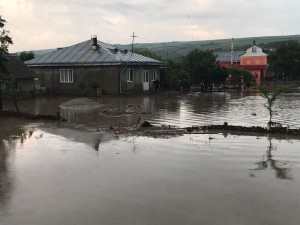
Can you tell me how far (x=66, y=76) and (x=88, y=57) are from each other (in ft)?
9.16

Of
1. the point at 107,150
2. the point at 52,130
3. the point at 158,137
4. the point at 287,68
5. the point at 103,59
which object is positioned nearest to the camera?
the point at 107,150

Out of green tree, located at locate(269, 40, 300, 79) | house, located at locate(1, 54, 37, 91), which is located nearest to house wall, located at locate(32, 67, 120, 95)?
house, located at locate(1, 54, 37, 91)

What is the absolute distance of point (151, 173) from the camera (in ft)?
33.1

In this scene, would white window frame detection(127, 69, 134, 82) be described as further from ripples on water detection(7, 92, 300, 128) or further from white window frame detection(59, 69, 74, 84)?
ripples on water detection(7, 92, 300, 128)

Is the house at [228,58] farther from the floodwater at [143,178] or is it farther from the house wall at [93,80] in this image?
the floodwater at [143,178]

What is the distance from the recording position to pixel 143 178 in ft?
31.8

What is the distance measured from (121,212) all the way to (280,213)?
2.96 metres

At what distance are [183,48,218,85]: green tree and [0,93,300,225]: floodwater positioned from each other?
23.1m

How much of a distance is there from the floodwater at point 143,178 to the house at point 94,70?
57.1 ft

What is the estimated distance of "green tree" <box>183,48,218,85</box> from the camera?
130ft

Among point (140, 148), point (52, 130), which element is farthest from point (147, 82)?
point (140, 148)

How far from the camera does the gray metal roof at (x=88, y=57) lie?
34197mm

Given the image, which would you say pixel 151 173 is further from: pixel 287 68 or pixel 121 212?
pixel 287 68

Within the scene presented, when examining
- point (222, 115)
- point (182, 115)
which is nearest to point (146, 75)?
point (182, 115)
